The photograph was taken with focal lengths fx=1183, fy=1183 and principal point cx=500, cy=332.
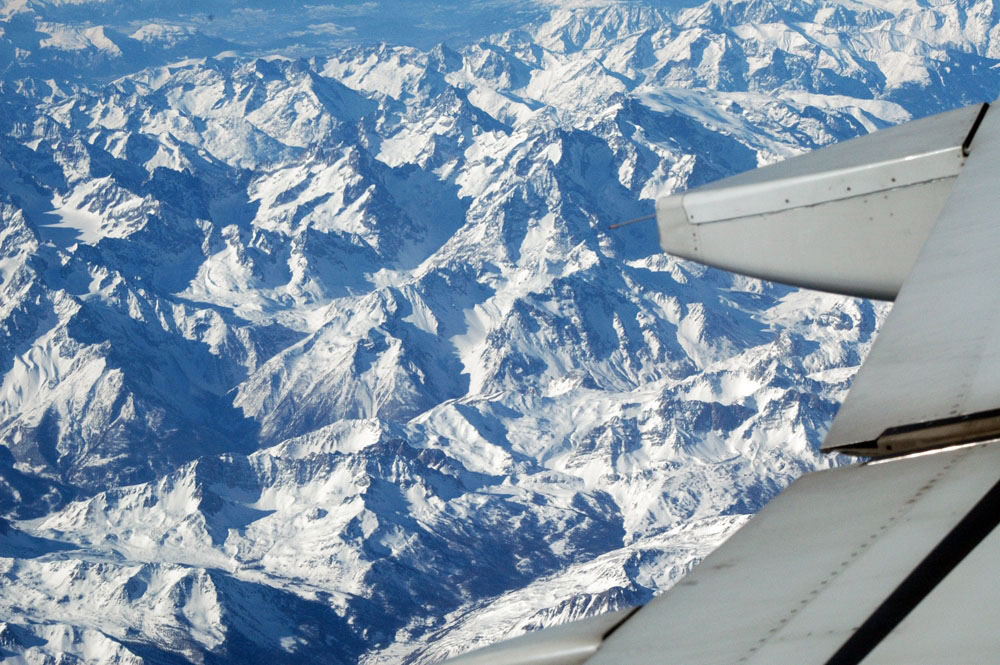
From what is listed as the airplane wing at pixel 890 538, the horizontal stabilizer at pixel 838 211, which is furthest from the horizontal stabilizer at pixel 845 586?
the horizontal stabilizer at pixel 838 211

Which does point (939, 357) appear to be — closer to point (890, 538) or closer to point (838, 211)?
point (890, 538)

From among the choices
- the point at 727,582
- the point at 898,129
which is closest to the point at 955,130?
the point at 898,129

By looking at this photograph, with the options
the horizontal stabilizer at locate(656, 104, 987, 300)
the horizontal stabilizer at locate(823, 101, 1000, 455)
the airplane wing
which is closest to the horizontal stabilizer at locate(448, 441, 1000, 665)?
the airplane wing

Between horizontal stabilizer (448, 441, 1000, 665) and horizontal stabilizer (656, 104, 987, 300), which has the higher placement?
horizontal stabilizer (656, 104, 987, 300)

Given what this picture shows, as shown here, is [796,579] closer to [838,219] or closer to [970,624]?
[970,624]

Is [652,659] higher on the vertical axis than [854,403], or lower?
lower

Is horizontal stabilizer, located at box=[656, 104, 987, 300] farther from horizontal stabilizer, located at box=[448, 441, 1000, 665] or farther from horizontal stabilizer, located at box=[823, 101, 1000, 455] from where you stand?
horizontal stabilizer, located at box=[448, 441, 1000, 665]

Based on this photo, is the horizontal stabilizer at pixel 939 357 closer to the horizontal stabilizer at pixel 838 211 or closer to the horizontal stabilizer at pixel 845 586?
the horizontal stabilizer at pixel 845 586

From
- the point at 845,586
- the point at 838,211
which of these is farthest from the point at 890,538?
the point at 838,211
